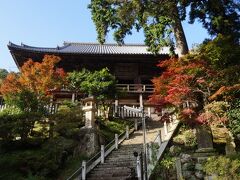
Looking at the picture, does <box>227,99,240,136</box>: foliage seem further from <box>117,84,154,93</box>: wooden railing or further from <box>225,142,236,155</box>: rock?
<box>117,84,154,93</box>: wooden railing

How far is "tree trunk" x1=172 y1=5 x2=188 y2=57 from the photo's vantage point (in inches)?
656

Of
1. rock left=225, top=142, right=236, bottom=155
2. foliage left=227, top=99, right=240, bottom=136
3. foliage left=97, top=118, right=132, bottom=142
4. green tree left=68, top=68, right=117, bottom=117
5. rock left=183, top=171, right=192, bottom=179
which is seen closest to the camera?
rock left=183, top=171, right=192, bottom=179

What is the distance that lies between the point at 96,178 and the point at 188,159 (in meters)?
4.00

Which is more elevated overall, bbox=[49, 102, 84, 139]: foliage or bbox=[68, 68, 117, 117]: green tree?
bbox=[68, 68, 117, 117]: green tree

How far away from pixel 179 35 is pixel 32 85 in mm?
8973

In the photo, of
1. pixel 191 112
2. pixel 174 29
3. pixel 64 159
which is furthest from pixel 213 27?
pixel 64 159

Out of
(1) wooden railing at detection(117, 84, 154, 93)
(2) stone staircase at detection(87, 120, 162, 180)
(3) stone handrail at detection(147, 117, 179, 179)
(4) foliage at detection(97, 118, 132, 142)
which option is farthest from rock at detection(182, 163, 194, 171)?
(1) wooden railing at detection(117, 84, 154, 93)

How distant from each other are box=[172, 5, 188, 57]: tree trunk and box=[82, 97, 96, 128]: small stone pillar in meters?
5.75

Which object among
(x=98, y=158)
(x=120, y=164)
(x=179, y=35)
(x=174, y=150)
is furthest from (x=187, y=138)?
(x=179, y=35)

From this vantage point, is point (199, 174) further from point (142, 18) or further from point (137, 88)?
point (137, 88)

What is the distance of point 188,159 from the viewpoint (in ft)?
43.9

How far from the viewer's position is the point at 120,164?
14.9 meters

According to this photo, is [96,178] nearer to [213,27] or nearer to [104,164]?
[104,164]

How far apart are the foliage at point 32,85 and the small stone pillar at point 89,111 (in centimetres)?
234
